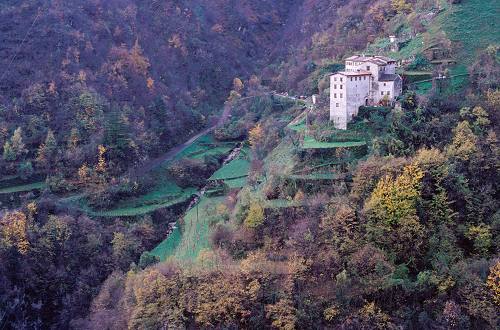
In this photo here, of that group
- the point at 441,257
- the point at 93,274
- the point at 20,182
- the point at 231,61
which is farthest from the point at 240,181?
the point at 231,61

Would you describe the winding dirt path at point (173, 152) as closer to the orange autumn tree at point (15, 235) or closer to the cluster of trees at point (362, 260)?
the orange autumn tree at point (15, 235)

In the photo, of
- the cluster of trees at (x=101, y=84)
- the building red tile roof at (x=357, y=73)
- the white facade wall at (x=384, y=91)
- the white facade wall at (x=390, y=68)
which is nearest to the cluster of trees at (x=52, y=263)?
the cluster of trees at (x=101, y=84)

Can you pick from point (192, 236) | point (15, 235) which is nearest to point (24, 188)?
point (15, 235)

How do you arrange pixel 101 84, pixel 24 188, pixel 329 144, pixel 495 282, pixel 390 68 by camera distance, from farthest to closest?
pixel 101 84 < pixel 24 188 < pixel 390 68 < pixel 329 144 < pixel 495 282

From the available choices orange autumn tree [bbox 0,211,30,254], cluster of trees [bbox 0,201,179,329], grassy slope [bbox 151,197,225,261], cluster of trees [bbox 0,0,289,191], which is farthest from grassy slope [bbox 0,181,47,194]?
grassy slope [bbox 151,197,225,261]

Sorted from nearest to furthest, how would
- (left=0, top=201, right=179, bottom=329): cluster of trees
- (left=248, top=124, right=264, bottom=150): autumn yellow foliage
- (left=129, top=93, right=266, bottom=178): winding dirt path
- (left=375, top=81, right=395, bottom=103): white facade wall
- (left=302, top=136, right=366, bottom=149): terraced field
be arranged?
(left=302, top=136, right=366, bottom=149): terraced field < (left=0, top=201, right=179, bottom=329): cluster of trees < (left=375, top=81, right=395, bottom=103): white facade wall < (left=129, top=93, right=266, bottom=178): winding dirt path < (left=248, top=124, right=264, bottom=150): autumn yellow foliage

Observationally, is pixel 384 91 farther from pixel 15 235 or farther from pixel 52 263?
pixel 15 235

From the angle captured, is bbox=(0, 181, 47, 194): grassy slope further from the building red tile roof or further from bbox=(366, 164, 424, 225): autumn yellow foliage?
bbox=(366, 164, 424, 225): autumn yellow foliage
